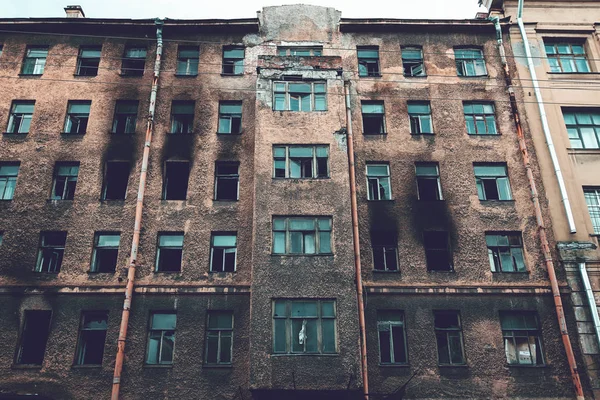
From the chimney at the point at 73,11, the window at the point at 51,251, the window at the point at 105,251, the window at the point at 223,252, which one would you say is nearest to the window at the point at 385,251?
the window at the point at 223,252

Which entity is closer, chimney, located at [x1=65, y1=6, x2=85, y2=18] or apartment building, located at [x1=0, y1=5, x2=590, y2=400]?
apartment building, located at [x1=0, y1=5, x2=590, y2=400]

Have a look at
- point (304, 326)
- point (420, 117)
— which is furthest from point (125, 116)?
point (420, 117)

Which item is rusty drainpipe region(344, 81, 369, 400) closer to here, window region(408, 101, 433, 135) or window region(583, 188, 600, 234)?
window region(408, 101, 433, 135)

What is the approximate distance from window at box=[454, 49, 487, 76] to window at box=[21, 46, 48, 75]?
61.7 feet

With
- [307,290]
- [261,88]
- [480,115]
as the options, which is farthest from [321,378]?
[480,115]

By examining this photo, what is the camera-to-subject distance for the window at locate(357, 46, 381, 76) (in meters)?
23.0

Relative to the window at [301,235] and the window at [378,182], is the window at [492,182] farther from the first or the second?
the window at [301,235]

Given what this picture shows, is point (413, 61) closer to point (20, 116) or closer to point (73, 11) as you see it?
point (73, 11)

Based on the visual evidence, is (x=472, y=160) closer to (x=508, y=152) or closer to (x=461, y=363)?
(x=508, y=152)

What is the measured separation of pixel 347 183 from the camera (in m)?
19.2

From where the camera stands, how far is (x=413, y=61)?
23.1 m

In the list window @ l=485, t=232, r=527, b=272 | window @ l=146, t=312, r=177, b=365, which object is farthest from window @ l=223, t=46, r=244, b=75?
window @ l=485, t=232, r=527, b=272

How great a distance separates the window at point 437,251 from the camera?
19.0 m

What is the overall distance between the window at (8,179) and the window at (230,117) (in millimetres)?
8353
